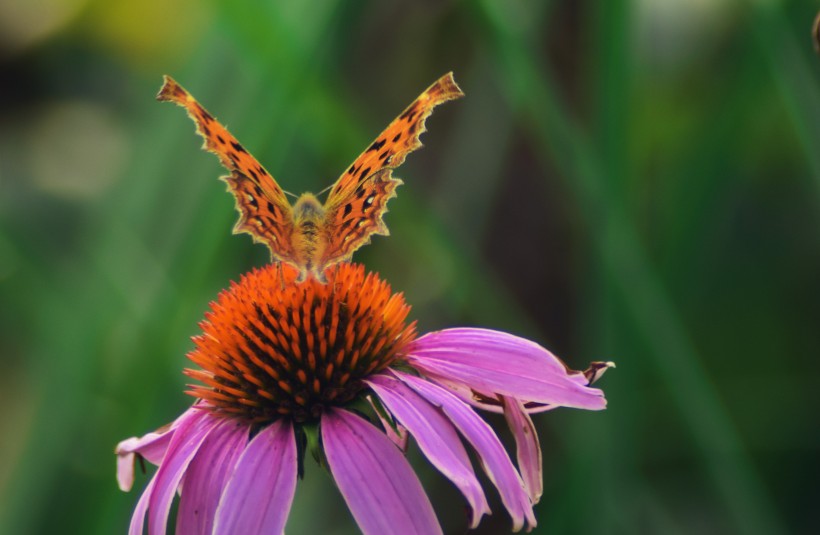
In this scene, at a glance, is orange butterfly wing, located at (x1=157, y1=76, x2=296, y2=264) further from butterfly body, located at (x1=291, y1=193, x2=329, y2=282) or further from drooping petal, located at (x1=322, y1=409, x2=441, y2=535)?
drooping petal, located at (x1=322, y1=409, x2=441, y2=535)

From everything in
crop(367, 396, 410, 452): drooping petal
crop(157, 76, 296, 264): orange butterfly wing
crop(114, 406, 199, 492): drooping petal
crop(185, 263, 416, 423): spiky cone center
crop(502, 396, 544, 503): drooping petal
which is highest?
crop(157, 76, 296, 264): orange butterfly wing

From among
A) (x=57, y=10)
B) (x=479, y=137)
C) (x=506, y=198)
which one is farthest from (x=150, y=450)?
(x=57, y=10)

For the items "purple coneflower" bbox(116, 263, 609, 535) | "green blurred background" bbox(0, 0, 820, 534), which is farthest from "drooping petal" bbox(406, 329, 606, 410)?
"green blurred background" bbox(0, 0, 820, 534)

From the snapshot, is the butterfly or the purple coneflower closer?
the purple coneflower

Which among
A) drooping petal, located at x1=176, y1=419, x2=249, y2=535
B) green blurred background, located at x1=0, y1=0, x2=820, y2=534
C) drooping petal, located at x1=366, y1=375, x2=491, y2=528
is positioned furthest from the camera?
green blurred background, located at x1=0, y1=0, x2=820, y2=534

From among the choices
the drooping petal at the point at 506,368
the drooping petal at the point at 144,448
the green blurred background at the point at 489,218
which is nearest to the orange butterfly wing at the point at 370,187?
the drooping petal at the point at 506,368

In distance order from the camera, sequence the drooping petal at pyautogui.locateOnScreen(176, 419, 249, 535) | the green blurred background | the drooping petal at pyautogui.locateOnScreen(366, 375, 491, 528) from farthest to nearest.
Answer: the green blurred background < the drooping petal at pyautogui.locateOnScreen(176, 419, 249, 535) < the drooping petal at pyautogui.locateOnScreen(366, 375, 491, 528)

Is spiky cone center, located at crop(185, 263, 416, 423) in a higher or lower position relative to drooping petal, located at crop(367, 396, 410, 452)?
higher
